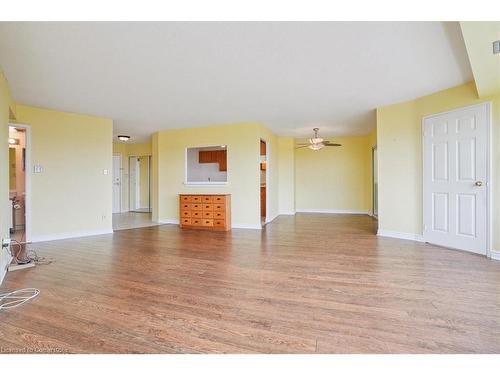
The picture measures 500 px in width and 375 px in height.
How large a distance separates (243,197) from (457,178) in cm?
397

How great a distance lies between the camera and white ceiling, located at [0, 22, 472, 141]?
2.48 metres

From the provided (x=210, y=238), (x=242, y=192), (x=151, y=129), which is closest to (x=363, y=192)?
(x=242, y=192)

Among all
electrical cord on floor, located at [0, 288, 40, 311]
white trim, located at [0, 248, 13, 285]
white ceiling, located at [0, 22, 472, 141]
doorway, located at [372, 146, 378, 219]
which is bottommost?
electrical cord on floor, located at [0, 288, 40, 311]

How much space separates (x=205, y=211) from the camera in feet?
20.2

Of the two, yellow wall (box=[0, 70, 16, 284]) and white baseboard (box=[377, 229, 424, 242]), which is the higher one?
yellow wall (box=[0, 70, 16, 284])

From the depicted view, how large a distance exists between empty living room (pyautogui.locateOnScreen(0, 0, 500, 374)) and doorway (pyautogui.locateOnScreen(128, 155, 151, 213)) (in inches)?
109

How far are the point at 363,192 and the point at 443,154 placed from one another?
4.52m

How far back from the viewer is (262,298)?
7.63 feet

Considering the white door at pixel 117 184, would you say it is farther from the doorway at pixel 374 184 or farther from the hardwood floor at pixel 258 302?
the doorway at pixel 374 184

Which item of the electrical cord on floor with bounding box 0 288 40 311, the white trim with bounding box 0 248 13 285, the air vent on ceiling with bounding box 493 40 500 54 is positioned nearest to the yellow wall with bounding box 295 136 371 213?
the air vent on ceiling with bounding box 493 40 500 54

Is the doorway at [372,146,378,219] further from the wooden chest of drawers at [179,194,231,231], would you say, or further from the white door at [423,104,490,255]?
the wooden chest of drawers at [179,194,231,231]

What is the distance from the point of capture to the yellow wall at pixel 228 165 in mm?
6215

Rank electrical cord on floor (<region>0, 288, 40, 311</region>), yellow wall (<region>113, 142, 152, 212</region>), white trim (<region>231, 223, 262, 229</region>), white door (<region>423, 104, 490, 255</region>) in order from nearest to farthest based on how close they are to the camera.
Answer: electrical cord on floor (<region>0, 288, 40, 311</region>) → white door (<region>423, 104, 490, 255</region>) → white trim (<region>231, 223, 262, 229</region>) → yellow wall (<region>113, 142, 152, 212</region>)
